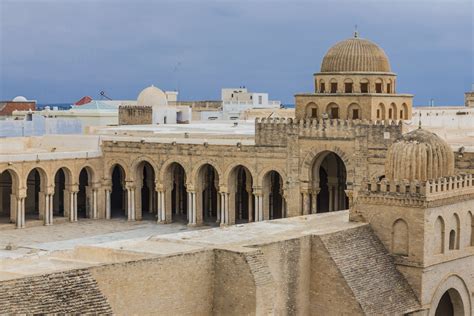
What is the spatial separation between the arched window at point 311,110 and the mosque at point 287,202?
44 millimetres

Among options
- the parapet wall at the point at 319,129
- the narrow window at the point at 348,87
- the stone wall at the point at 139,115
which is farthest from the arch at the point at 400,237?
the stone wall at the point at 139,115

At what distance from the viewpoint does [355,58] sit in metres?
40.5

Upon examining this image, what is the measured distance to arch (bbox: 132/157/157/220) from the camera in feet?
148

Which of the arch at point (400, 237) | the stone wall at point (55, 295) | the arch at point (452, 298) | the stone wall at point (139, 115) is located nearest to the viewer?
the stone wall at point (55, 295)

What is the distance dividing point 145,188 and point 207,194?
445 centimetres

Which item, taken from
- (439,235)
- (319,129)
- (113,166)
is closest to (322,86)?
(319,129)

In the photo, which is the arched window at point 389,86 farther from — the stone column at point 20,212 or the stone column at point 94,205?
the stone column at point 20,212

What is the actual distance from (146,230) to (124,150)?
229 inches

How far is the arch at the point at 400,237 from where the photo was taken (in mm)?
25125

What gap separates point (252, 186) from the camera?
41906 mm

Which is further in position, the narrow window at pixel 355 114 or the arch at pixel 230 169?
the arch at pixel 230 169

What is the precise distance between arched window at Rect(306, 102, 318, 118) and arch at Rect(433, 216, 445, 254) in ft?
52.4

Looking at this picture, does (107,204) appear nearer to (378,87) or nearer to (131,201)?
(131,201)

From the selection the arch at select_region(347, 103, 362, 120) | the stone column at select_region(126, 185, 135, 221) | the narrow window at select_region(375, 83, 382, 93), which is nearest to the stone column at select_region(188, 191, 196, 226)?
the stone column at select_region(126, 185, 135, 221)
